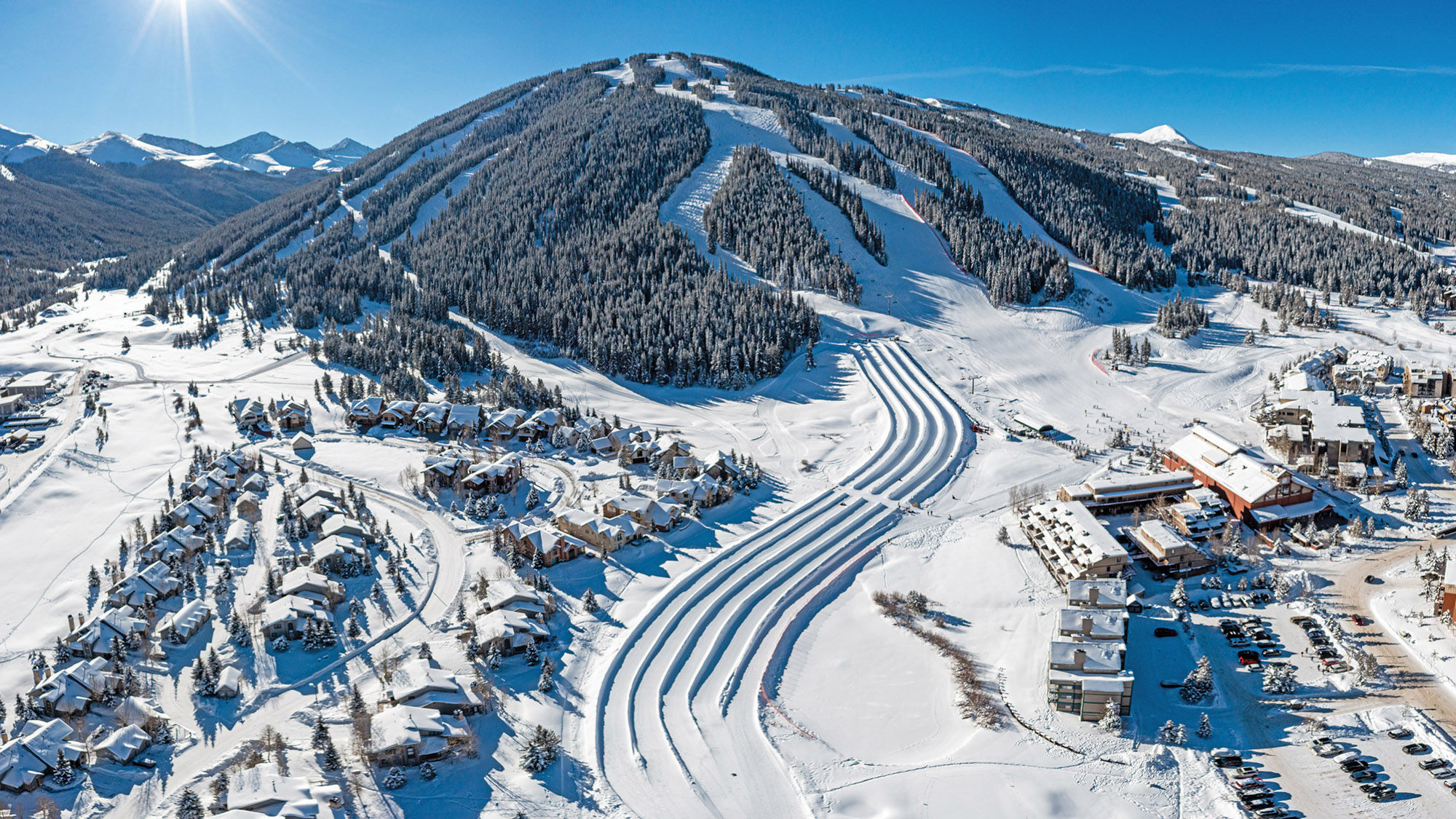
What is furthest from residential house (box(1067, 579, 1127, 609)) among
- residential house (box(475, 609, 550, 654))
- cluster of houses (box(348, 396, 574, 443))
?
cluster of houses (box(348, 396, 574, 443))

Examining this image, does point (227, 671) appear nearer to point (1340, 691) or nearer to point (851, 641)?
point (851, 641)

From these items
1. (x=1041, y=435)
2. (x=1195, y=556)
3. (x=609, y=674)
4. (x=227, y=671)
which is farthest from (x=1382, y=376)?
(x=227, y=671)

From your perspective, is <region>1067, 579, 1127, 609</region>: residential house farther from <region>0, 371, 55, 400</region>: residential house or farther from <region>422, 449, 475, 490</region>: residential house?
<region>0, 371, 55, 400</region>: residential house

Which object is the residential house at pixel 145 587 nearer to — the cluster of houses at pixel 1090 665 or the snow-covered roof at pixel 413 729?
the snow-covered roof at pixel 413 729

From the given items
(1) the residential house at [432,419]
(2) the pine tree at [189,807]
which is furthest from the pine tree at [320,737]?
(1) the residential house at [432,419]

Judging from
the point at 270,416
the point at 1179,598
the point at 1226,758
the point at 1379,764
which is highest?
the point at 270,416

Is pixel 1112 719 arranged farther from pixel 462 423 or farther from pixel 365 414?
pixel 365 414

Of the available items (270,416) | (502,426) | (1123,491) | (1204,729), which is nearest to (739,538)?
(1123,491)
